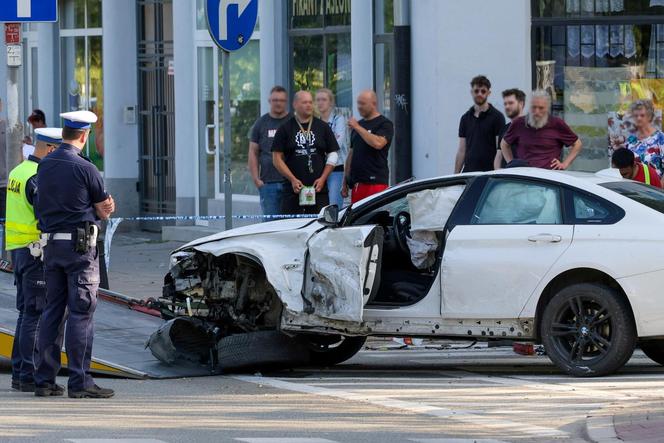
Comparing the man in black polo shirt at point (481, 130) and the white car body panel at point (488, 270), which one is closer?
the white car body panel at point (488, 270)

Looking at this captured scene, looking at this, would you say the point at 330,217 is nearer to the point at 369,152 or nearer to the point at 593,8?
the point at 369,152

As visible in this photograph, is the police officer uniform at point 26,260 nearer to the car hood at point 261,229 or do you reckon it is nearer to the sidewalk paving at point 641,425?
the car hood at point 261,229

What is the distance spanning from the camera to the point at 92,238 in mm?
10211

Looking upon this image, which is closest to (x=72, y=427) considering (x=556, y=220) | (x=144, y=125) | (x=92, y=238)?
(x=92, y=238)

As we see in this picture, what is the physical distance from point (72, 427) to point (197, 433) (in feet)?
2.61

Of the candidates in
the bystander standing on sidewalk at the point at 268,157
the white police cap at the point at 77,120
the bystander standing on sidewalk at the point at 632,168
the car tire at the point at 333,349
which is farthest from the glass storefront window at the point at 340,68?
the white police cap at the point at 77,120

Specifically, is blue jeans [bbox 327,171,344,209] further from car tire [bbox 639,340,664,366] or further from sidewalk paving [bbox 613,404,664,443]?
sidewalk paving [bbox 613,404,664,443]

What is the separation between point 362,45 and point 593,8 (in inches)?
110

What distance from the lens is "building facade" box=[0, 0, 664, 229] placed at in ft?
56.0

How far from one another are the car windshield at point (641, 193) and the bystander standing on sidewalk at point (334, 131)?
4984 mm

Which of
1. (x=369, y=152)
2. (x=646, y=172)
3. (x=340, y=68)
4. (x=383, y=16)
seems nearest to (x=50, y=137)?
(x=369, y=152)

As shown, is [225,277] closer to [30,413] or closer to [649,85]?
[30,413]

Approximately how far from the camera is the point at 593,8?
17328 millimetres

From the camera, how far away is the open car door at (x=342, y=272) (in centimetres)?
1092
